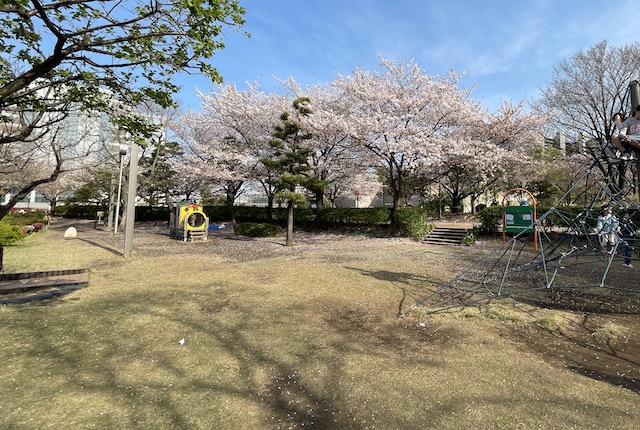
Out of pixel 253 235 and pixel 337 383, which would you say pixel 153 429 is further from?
pixel 253 235

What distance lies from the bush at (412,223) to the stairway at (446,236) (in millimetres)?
342

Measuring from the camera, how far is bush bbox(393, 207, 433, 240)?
17.2 metres

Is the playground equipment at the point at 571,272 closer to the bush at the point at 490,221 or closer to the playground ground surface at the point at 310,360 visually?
the playground ground surface at the point at 310,360

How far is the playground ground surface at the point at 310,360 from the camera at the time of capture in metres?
2.80

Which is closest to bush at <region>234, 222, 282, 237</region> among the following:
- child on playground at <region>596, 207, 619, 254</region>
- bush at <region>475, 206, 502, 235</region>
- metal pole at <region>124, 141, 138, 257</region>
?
metal pole at <region>124, 141, 138, 257</region>

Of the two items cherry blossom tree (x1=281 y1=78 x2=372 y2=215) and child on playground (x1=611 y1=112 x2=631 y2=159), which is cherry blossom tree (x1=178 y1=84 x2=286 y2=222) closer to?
cherry blossom tree (x1=281 y1=78 x2=372 y2=215)

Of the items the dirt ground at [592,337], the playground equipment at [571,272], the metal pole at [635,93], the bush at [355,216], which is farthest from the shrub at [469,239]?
the metal pole at [635,93]

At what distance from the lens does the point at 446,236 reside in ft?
56.5

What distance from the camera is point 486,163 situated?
17.6 m

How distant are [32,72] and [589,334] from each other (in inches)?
314

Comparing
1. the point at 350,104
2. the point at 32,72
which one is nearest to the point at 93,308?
the point at 32,72

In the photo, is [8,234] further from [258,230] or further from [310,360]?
[310,360]

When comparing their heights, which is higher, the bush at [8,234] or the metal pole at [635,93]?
the metal pole at [635,93]

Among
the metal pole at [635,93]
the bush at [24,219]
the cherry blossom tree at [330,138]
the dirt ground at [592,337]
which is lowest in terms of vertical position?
the dirt ground at [592,337]
